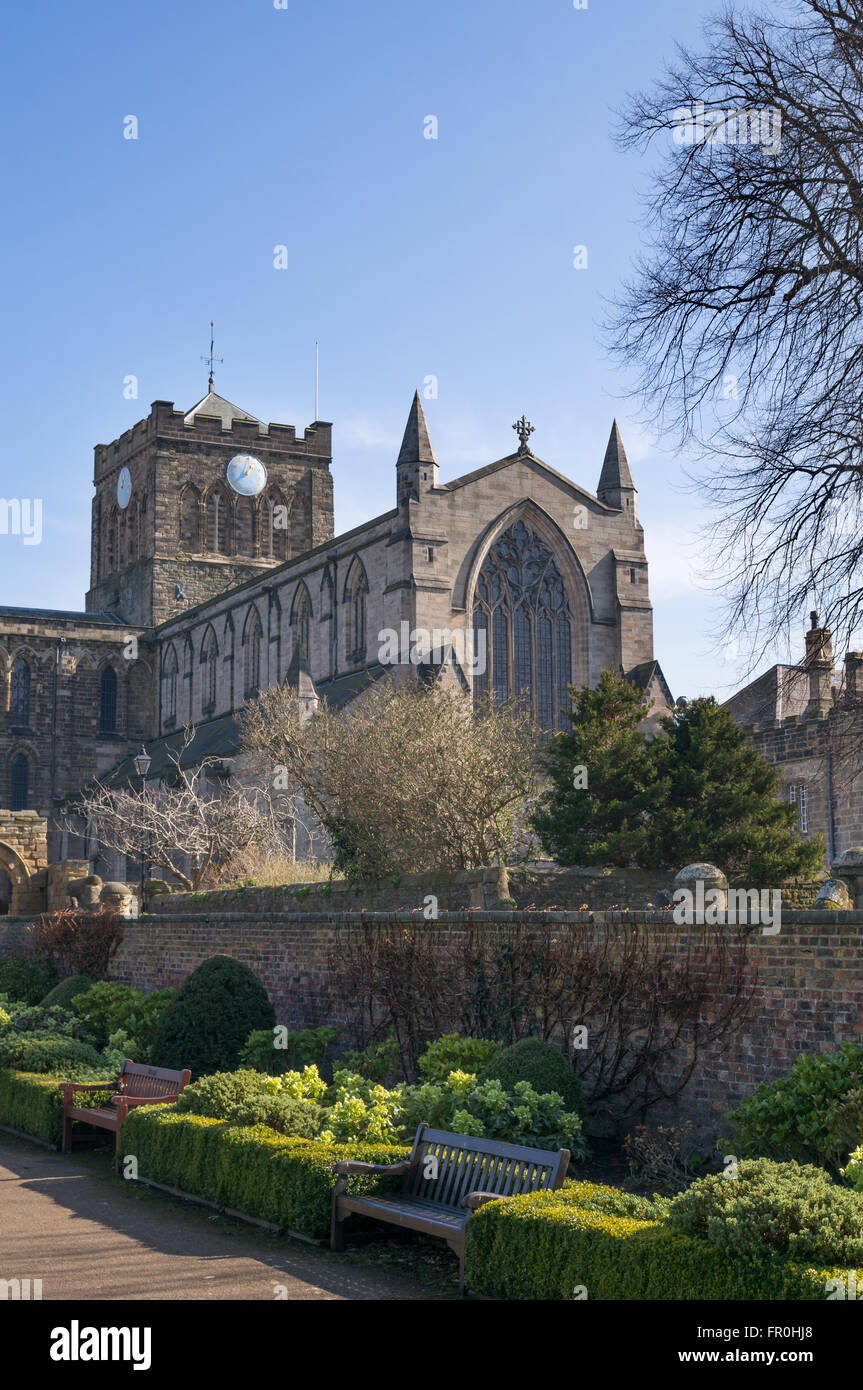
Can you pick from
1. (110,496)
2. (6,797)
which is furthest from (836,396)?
(110,496)

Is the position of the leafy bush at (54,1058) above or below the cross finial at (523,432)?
below

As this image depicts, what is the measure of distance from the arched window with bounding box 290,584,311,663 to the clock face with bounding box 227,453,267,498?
18412 mm

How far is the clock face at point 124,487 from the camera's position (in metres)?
66.6

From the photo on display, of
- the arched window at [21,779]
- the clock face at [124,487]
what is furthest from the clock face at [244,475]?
the arched window at [21,779]

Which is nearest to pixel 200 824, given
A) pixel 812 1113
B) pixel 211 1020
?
pixel 211 1020

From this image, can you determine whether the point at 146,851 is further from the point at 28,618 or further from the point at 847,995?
the point at 847,995

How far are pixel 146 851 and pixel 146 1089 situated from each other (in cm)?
2924

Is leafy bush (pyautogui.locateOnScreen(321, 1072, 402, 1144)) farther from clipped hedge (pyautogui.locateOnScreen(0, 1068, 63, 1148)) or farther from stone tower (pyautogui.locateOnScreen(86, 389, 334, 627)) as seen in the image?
stone tower (pyautogui.locateOnScreen(86, 389, 334, 627))

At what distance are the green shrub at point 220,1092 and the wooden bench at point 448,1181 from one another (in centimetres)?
223

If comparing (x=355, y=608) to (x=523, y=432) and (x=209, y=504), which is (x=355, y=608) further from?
(x=209, y=504)

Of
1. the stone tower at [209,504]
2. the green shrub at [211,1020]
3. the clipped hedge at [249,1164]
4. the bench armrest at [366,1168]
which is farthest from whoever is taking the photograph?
the stone tower at [209,504]

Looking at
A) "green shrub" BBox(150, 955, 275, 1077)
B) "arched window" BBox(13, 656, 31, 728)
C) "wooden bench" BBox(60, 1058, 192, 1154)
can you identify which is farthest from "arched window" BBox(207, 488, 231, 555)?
"wooden bench" BBox(60, 1058, 192, 1154)

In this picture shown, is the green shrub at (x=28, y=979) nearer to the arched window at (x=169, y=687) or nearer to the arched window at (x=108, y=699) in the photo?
the arched window at (x=169, y=687)

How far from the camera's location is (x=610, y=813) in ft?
77.8
